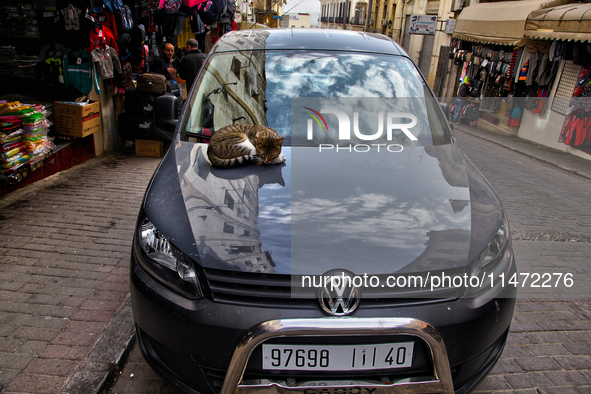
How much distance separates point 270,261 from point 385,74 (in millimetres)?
2017

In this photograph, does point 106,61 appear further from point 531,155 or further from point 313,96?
point 531,155

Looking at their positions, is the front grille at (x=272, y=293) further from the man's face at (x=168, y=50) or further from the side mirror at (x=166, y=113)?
the man's face at (x=168, y=50)

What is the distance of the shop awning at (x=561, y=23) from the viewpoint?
31.4ft

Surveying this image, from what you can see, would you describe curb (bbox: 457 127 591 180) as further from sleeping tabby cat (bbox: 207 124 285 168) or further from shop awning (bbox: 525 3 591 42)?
sleeping tabby cat (bbox: 207 124 285 168)

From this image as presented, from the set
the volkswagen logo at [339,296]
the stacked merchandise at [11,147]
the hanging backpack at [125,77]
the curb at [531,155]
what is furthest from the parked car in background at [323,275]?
the curb at [531,155]

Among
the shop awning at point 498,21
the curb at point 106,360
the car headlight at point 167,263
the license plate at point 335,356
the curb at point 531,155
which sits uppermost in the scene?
the shop awning at point 498,21

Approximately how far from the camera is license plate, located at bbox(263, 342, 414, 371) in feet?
5.64

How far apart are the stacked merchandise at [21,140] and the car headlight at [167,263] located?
385cm

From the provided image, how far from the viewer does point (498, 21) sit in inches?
550

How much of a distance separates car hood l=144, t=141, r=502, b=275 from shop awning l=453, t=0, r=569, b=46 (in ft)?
40.7

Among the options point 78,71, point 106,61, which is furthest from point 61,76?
point 106,61

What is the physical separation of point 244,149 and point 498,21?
14.4 metres

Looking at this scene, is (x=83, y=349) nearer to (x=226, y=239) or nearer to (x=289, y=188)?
Result: (x=226, y=239)

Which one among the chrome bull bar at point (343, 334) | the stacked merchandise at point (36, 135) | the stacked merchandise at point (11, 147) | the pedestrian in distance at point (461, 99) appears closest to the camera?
the chrome bull bar at point (343, 334)
